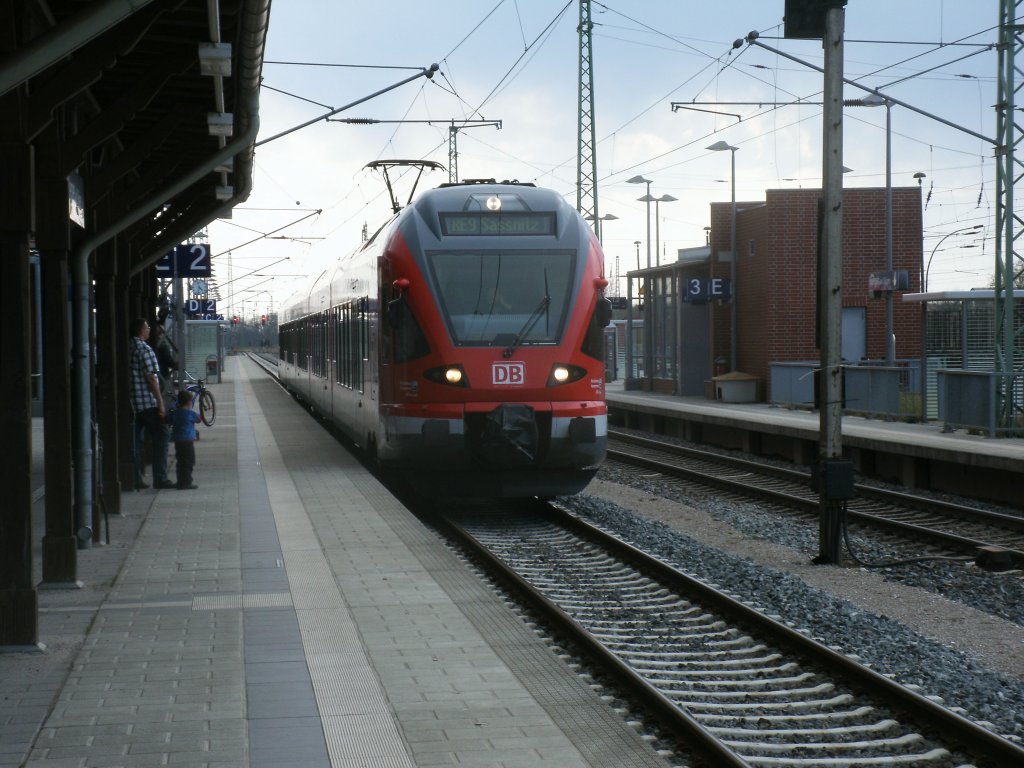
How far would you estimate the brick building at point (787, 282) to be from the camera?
3091cm

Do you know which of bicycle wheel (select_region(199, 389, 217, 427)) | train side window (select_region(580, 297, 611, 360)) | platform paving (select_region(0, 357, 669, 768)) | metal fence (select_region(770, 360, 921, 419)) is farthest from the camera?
bicycle wheel (select_region(199, 389, 217, 427))

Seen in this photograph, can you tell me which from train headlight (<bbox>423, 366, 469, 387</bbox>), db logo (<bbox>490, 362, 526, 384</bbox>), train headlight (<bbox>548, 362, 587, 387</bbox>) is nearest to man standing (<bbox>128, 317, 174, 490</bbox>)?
train headlight (<bbox>423, 366, 469, 387</bbox>)

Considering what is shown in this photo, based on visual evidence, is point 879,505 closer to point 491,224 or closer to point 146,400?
point 491,224

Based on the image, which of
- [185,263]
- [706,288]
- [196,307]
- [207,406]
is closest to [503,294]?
[185,263]

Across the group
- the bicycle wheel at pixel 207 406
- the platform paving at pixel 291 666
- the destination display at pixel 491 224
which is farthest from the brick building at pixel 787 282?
the platform paving at pixel 291 666

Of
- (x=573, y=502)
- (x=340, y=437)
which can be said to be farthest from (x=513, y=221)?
(x=340, y=437)

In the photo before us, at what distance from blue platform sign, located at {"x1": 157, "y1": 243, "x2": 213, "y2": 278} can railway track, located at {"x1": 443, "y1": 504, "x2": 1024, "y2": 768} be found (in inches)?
401

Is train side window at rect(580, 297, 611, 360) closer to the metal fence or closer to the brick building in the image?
the metal fence

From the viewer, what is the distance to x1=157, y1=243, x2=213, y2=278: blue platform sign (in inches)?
757

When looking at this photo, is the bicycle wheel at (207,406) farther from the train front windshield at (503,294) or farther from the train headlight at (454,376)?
the train headlight at (454,376)

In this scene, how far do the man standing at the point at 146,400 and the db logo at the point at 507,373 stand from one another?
3.51m

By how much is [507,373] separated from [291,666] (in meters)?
6.36

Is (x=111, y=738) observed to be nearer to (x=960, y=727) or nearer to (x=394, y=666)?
(x=394, y=666)

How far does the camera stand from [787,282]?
3091 cm
